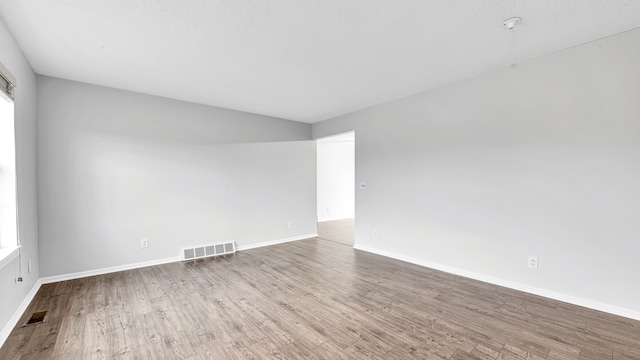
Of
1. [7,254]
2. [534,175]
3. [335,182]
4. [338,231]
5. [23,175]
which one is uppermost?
[23,175]

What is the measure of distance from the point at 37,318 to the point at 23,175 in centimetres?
136

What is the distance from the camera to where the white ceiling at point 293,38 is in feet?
6.26

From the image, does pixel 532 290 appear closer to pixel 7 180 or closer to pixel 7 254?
pixel 7 254

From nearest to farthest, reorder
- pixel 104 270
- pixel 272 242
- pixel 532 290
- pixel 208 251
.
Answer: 1. pixel 532 290
2. pixel 104 270
3. pixel 208 251
4. pixel 272 242

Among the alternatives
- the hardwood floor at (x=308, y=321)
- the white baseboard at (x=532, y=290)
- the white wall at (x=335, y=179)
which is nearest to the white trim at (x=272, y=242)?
the hardwood floor at (x=308, y=321)

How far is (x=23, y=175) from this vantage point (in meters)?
2.58

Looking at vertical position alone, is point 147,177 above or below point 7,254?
above

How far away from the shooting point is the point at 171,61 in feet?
9.01

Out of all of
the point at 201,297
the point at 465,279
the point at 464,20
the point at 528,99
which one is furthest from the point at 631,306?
the point at 201,297

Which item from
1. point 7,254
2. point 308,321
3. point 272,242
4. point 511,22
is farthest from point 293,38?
point 272,242

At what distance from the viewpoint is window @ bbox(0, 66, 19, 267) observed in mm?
2262

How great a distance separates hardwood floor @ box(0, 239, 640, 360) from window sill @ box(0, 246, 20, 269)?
60 cm

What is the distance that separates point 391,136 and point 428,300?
96.9 inches

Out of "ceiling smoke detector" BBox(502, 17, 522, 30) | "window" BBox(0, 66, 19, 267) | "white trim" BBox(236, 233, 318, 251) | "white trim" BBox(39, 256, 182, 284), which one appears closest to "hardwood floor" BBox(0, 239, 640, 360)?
"white trim" BBox(39, 256, 182, 284)
